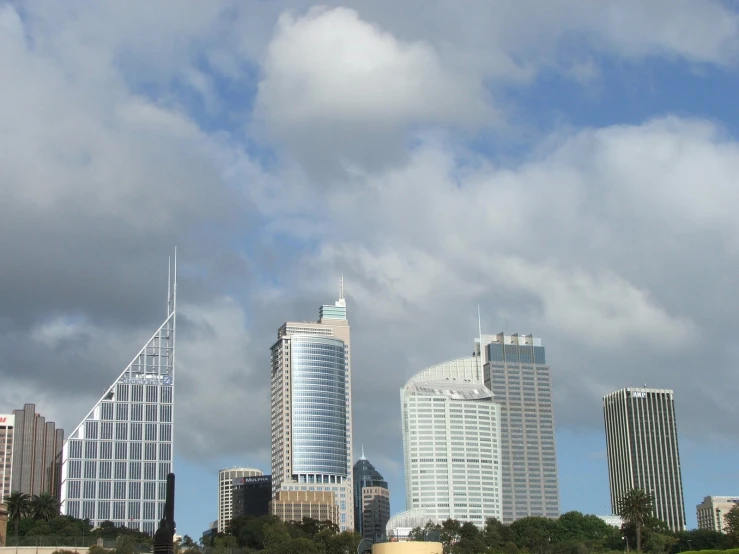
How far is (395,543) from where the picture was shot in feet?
320

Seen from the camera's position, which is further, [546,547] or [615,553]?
[546,547]

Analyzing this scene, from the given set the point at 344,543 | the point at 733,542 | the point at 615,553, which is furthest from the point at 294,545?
the point at 733,542

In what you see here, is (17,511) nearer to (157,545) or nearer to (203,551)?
(203,551)

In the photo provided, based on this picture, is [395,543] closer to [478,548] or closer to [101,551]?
[101,551]

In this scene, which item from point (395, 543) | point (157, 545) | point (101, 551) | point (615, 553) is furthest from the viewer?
point (615, 553)

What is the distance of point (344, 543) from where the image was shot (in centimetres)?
17238

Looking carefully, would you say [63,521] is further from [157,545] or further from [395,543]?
[157,545]

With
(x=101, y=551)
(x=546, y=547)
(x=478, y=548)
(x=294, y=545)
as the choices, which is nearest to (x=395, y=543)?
(x=101, y=551)

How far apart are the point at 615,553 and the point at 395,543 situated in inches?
2512

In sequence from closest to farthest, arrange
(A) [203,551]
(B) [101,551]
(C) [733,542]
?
(B) [101,551] → (A) [203,551] → (C) [733,542]

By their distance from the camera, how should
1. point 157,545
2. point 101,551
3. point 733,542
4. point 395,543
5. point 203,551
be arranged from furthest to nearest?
1. point 733,542
2. point 203,551
3. point 101,551
4. point 395,543
5. point 157,545

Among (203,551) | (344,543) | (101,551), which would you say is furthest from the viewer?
(344,543)

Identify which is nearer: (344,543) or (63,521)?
(344,543)

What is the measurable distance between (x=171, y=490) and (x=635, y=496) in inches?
6827
